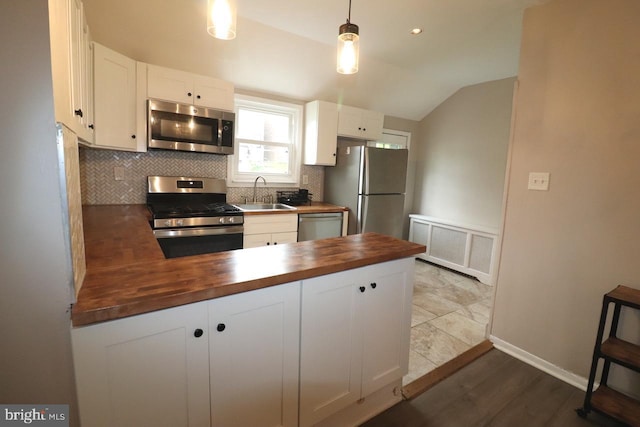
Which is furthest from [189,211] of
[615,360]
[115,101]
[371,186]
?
[615,360]

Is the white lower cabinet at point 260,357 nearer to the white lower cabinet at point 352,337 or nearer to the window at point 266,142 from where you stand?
the white lower cabinet at point 352,337

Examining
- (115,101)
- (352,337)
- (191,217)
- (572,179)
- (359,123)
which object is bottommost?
(352,337)

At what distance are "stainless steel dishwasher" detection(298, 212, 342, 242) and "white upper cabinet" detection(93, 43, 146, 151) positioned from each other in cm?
178

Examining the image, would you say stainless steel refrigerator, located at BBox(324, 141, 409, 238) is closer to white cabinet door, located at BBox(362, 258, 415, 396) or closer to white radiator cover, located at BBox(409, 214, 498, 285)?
white radiator cover, located at BBox(409, 214, 498, 285)

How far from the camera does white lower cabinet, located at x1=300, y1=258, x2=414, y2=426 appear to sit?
1.32m

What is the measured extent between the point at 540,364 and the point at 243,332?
2.32 meters

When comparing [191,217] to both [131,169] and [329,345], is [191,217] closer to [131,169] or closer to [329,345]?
[131,169]

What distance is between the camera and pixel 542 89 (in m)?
2.15

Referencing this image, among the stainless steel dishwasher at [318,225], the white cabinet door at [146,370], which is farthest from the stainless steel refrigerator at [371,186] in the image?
the white cabinet door at [146,370]

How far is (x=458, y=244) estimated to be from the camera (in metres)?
4.14

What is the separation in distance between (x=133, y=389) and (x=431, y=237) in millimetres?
4279

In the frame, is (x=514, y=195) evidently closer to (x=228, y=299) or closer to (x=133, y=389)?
(x=228, y=299)

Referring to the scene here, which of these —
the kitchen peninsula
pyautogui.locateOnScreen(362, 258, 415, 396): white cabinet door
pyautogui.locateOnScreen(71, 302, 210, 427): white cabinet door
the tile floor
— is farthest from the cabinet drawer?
pyautogui.locateOnScreen(71, 302, 210, 427): white cabinet door

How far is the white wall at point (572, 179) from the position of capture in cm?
181
